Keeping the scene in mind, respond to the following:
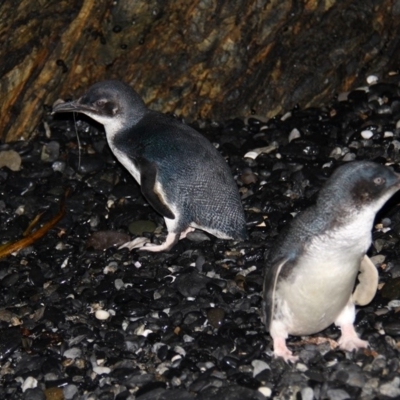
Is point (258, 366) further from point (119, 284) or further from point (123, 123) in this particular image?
point (123, 123)

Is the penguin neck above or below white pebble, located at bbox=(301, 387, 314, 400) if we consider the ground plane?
above

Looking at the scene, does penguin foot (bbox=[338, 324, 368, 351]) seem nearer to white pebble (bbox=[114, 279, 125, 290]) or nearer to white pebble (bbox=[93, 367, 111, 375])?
white pebble (bbox=[93, 367, 111, 375])

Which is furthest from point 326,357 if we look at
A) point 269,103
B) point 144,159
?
point 269,103

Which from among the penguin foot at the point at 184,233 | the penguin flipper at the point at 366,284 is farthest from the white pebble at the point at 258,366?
the penguin foot at the point at 184,233

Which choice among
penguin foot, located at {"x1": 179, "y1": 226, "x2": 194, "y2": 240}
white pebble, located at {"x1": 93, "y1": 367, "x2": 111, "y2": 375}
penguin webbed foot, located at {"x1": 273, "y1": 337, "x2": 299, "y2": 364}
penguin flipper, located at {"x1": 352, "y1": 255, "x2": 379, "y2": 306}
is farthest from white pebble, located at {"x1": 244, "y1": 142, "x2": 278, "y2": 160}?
white pebble, located at {"x1": 93, "y1": 367, "x2": 111, "y2": 375}

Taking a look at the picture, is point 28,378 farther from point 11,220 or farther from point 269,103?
point 269,103

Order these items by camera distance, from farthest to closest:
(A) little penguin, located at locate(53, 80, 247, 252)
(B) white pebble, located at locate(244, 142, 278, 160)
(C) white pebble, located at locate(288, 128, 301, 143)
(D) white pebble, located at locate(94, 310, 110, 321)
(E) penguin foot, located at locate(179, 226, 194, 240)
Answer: (C) white pebble, located at locate(288, 128, 301, 143) → (B) white pebble, located at locate(244, 142, 278, 160) → (E) penguin foot, located at locate(179, 226, 194, 240) → (A) little penguin, located at locate(53, 80, 247, 252) → (D) white pebble, located at locate(94, 310, 110, 321)

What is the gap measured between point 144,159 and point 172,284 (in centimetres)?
91

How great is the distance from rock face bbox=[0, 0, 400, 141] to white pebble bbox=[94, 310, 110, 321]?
2398 mm

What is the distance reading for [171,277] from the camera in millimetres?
6656

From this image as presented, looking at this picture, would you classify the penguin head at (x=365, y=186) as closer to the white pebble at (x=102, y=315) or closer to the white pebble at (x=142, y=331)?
the white pebble at (x=142, y=331)

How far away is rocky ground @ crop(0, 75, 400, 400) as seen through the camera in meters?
5.75

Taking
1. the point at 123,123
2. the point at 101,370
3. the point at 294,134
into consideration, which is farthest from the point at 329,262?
the point at 294,134

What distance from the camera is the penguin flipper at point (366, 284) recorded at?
576cm
